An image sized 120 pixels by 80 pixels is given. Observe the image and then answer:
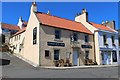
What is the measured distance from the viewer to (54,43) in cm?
2303

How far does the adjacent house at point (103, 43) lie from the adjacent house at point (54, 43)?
963mm

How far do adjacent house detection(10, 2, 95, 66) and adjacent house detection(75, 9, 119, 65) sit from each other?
0.96 m

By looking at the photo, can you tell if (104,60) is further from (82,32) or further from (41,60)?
(41,60)

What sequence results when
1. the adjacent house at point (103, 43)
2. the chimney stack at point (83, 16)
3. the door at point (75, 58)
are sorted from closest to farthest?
the door at point (75, 58) < the adjacent house at point (103, 43) < the chimney stack at point (83, 16)

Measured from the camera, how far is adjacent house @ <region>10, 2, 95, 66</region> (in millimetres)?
22188

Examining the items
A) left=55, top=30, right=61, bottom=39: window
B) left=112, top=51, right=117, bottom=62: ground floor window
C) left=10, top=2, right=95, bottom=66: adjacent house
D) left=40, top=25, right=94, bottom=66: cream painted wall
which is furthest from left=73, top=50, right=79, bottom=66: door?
left=112, top=51, right=117, bottom=62: ground floor window

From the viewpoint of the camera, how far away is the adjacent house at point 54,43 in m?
22.2

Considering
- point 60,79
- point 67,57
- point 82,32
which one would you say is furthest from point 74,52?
point 60,79

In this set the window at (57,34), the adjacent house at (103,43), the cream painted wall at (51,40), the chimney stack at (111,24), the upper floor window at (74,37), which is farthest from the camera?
the chimney stack at (111,24)

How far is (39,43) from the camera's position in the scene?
2191 cm

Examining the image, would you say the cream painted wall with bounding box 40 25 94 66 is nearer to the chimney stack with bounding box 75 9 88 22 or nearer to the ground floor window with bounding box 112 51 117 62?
the chimney stack with bounding box 75 9 88 22

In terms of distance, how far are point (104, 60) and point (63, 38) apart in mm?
8636

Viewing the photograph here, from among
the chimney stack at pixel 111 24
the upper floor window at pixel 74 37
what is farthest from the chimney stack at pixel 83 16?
the chimney stack at pixel 111 24

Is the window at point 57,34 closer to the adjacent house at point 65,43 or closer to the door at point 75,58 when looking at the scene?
the adjacent house at point 65,43
